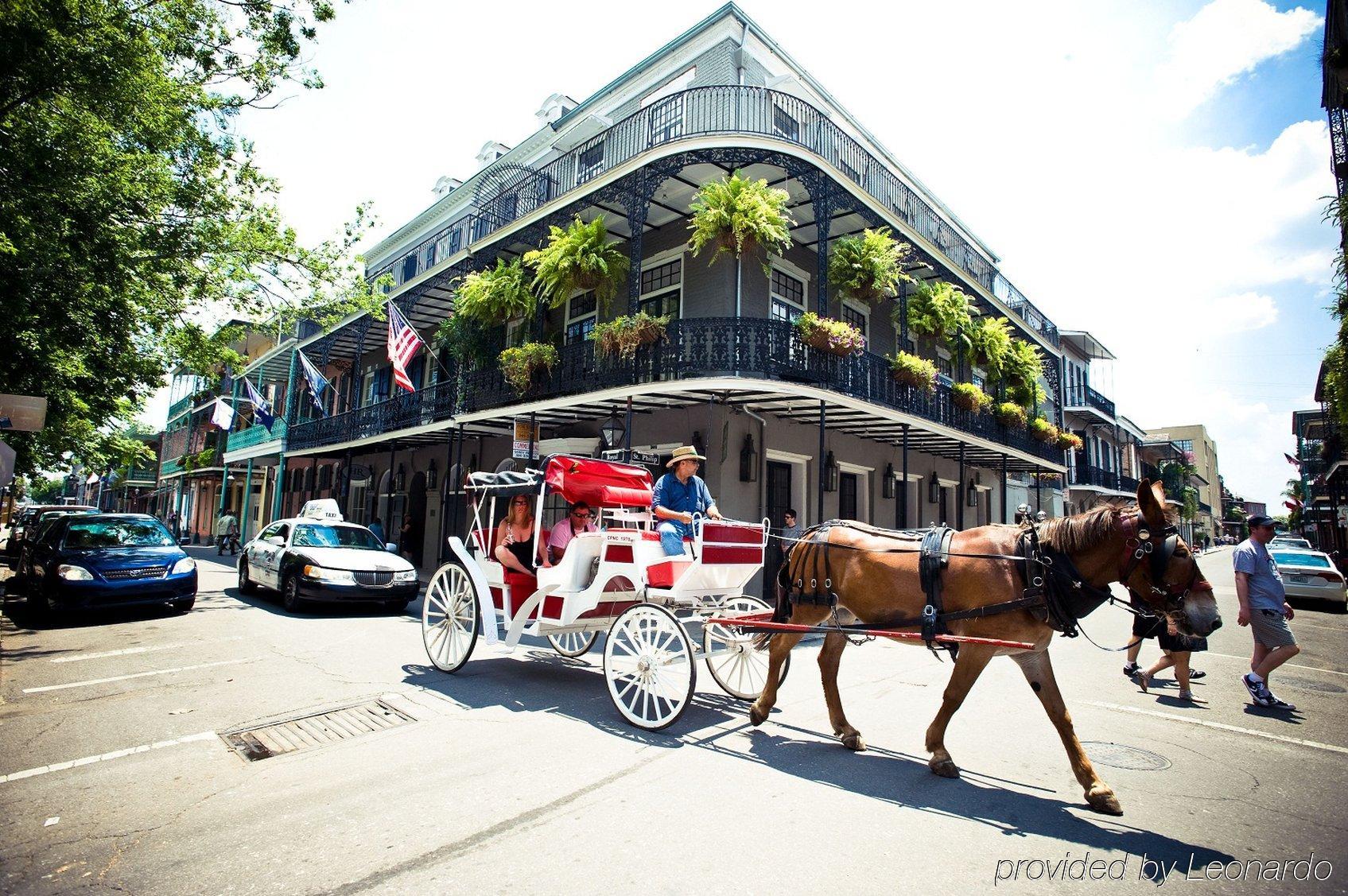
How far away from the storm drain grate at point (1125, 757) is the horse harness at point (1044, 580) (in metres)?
1.19

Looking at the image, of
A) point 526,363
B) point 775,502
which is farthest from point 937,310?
point 526,363

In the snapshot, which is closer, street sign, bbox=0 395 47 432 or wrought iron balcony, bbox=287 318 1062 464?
street sign, bbox=0 395 47 432

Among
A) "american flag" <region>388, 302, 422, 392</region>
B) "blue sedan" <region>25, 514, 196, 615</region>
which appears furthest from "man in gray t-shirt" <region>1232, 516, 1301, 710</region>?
"american flag" <region>388, 302, 422, 392</region>

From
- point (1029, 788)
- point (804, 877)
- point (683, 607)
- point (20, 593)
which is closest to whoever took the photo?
point (804, 877)

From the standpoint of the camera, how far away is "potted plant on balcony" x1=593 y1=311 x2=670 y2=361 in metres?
12.1

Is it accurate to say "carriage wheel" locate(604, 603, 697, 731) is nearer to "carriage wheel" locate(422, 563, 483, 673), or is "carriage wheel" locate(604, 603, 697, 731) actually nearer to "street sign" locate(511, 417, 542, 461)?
"carriage wheel" locate(422, 563, 483, 673)

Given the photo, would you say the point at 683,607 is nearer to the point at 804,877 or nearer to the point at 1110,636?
the point at 804,877

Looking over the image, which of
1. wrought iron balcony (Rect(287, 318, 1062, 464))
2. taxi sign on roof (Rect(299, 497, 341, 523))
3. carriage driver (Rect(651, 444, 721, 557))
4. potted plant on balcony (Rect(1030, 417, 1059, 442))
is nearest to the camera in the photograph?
carriage driver (Rect(651, 444, 721, 557))

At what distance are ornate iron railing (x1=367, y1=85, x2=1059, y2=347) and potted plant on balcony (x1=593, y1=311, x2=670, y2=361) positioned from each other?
322 centimetres

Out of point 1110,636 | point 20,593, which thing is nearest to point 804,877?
point 1110,636

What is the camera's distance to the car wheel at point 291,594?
11008mm

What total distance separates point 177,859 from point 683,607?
3867 mm

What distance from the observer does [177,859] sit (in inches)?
120

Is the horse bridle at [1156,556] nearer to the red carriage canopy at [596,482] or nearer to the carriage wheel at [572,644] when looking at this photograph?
the red carriage canopy at [596,482]
